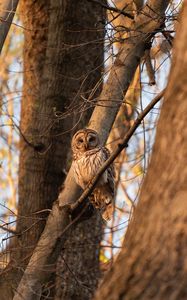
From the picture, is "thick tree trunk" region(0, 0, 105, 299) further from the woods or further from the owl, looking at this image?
the owl

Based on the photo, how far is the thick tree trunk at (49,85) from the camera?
7.93 m

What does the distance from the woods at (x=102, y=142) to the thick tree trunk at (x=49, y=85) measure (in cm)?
1

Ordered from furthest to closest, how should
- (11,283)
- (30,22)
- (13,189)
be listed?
(13,189) → (30,22) → (11,283)

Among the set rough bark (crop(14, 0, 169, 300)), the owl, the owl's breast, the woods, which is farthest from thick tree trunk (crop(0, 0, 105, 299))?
rough bark (crop(14, 0, 169, 300))

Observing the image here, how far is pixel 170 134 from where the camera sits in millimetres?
3170

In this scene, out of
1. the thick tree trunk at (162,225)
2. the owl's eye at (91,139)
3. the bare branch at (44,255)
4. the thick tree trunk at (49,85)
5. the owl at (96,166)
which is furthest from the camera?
the thick tree trunk at (49,85)

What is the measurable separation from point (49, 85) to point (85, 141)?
46.4 inches

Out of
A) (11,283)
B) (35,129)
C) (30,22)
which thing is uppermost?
(30,22)

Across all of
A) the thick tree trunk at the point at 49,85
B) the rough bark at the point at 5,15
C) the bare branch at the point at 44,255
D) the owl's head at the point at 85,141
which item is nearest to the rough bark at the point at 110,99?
the bare branch at the point at 44,255

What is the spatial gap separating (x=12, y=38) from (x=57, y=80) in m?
8.25

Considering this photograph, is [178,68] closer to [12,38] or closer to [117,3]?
[117,3]

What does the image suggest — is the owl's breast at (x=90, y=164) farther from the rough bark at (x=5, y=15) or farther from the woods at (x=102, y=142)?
the rough bark at (x=5, y=15)

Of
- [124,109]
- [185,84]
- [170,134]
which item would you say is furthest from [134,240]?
[124,109]

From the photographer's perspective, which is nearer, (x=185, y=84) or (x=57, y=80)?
(x=185, y=84)
